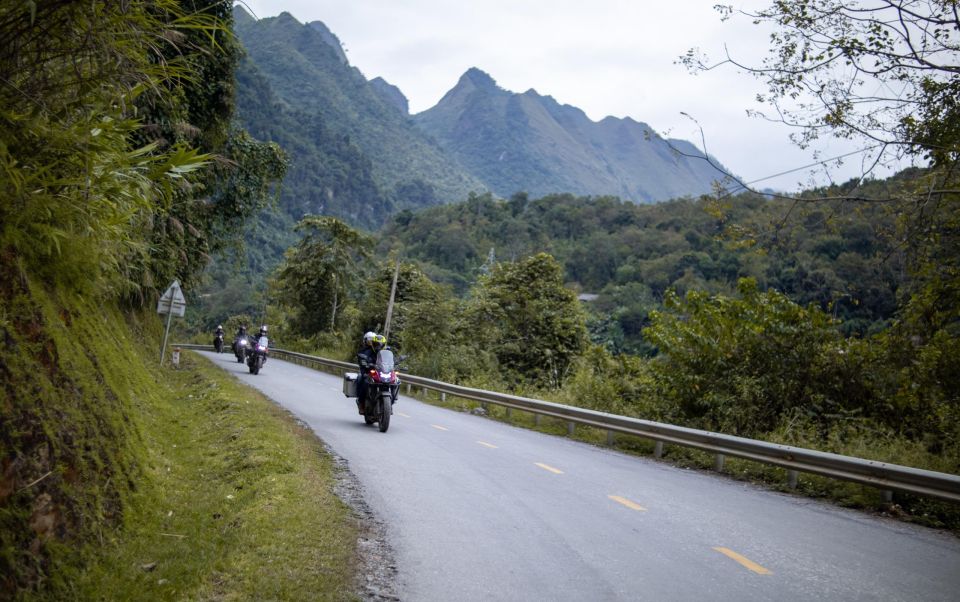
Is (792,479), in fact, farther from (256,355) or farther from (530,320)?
(530,320)

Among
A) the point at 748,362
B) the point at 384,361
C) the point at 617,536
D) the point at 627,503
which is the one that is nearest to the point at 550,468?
the point at 627,503

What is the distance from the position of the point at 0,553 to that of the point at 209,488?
383cm

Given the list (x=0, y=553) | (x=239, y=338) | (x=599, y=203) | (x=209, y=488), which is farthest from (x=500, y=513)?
(x=599, y=203)

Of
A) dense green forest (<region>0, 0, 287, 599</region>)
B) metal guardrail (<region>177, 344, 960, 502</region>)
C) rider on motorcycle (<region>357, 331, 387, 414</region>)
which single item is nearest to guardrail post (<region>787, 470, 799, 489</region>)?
metal guardrail (<region>177, 344, 960, 502</region>)

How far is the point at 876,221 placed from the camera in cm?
1388

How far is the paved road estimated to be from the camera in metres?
5.29

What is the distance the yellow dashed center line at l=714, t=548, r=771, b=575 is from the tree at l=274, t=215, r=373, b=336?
5028cm

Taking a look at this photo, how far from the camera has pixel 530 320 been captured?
113ft

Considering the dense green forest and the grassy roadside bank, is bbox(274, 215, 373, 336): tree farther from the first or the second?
the dense green forest

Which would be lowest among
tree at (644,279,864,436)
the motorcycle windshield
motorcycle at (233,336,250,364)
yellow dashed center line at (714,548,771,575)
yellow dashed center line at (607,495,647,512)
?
motorcycle at (233,336,250,364)

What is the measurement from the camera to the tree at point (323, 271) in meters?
55.8

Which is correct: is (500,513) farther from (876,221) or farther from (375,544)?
(876,221)

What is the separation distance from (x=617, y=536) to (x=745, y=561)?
3.80 ft

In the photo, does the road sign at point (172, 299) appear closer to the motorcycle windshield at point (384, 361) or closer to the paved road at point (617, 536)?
the motorcycle windshield at point (384, 361)
